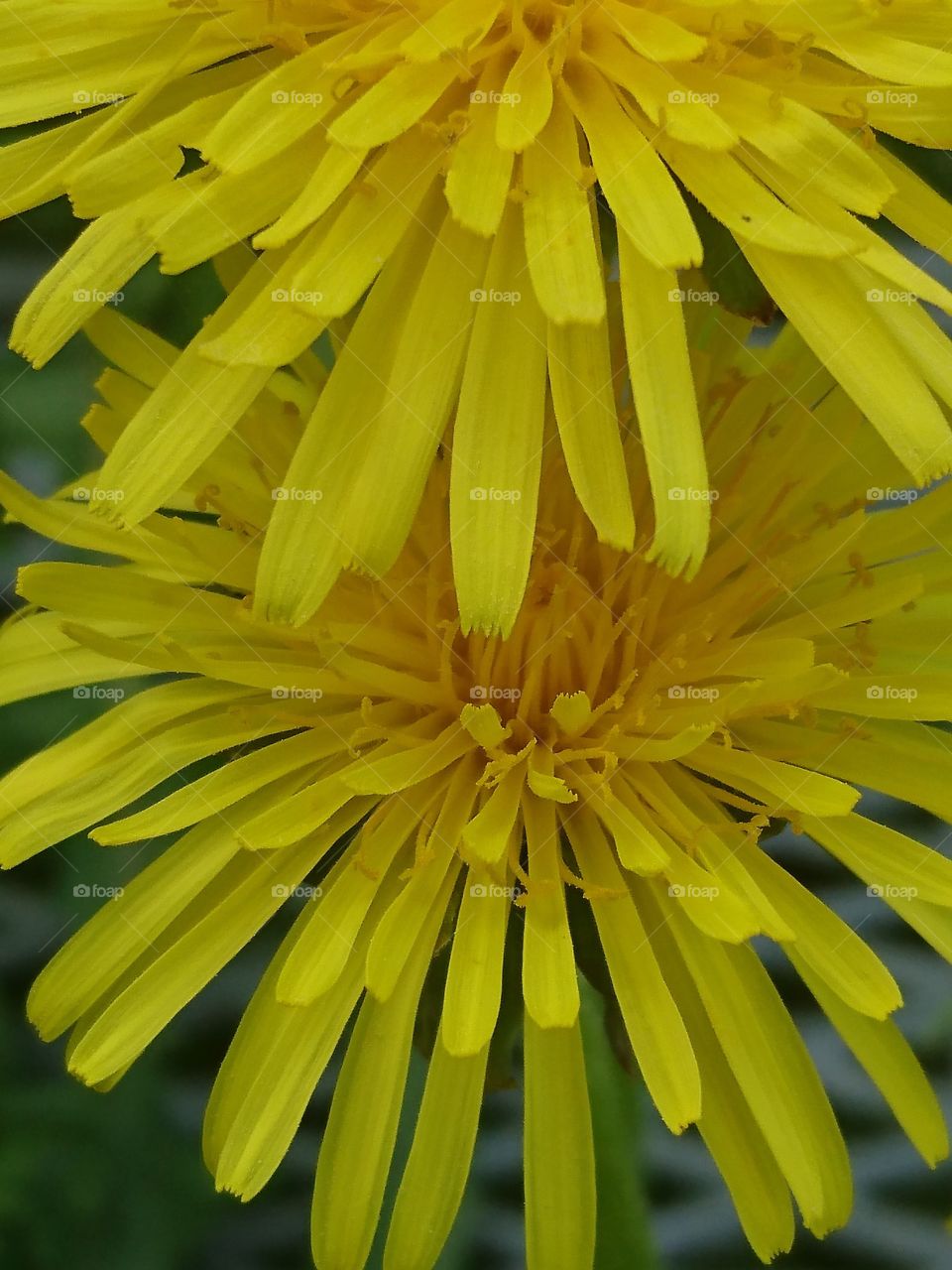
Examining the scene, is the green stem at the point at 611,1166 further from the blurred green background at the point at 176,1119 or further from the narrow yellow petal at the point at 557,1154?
the blurred green background at the point at 176,1119

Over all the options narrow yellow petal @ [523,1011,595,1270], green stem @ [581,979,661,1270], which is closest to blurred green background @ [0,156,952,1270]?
green stem @ [581,979,661,1270]

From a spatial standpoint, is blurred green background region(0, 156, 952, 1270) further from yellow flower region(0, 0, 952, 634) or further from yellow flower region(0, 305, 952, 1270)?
yellow flower region(0, 0, 952, 634)

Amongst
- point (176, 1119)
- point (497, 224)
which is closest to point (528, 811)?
point (497, 224)

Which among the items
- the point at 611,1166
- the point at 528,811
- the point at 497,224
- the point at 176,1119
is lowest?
the point at 176,1119

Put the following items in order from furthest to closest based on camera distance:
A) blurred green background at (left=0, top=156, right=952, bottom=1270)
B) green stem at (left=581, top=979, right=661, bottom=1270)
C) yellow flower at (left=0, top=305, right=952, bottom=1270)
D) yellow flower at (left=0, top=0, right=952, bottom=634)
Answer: blurred green background at (left=0, top=156, right=952, bottom=1270) → green stem at (left=581, top=979, right=661, bottom=1270) → yellow flower at (left=0, top=305, right=952, bottom=1270) → yellow flower at (left=0, top=0, right=952, bottom=634)

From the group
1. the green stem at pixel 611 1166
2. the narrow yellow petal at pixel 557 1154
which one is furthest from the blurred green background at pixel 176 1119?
the narrow yellow petal at pixel 557 1154

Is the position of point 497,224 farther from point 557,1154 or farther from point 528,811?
point 557,1154
